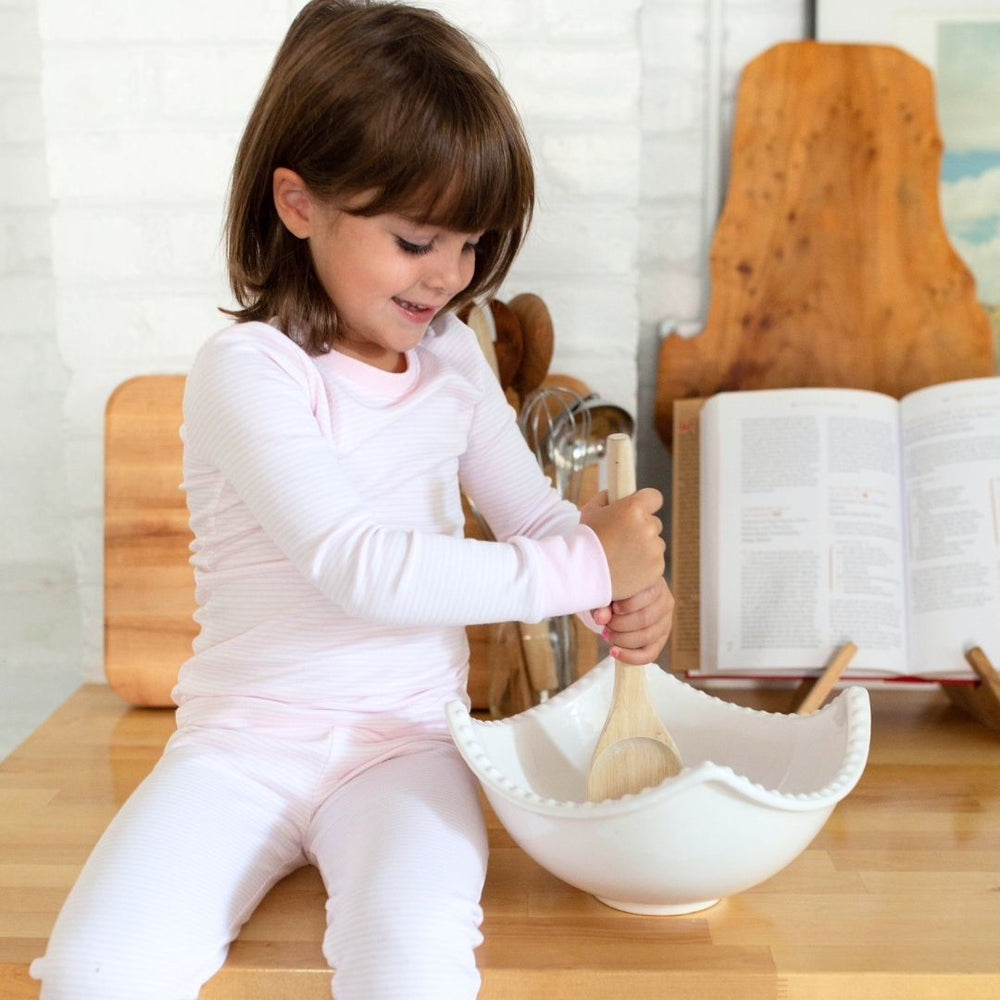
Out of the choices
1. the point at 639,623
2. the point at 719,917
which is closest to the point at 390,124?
the point at 639,623

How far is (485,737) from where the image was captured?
0.92m

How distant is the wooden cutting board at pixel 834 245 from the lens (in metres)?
1.35

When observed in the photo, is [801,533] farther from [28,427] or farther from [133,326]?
[28,427]

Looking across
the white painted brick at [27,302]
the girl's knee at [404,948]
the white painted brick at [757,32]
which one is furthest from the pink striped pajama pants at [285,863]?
the white painted brick at [757,32]

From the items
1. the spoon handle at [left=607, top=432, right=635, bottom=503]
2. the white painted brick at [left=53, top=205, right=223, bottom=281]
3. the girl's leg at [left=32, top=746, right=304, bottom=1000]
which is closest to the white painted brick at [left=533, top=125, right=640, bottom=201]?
the white painted brick at [left=53, top=205, right=223, bottom=281]

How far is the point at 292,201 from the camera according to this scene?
0.93 metres

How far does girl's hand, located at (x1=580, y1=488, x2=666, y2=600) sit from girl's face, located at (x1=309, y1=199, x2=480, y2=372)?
0.21 metres

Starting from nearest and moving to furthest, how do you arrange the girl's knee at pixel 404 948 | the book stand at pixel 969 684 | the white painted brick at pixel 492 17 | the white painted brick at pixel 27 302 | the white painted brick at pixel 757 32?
the girl's knee at pixel 404 948 < the book stand at pixel 969 684 < the white painted brick at pixel 492 17 < the white painted brick at pixel 757 32 < the white painted brick at pixel 27 302

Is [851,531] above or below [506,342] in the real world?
below

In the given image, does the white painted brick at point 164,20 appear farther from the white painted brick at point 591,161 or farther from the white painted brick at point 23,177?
the white painted brick at point 591,161

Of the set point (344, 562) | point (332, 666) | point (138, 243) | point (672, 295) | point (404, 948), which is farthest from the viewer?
point (672, 295)

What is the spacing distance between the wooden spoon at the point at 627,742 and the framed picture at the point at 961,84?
72 centimetres

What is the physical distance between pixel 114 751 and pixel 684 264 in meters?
0.82

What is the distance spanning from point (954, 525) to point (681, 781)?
61 cm
